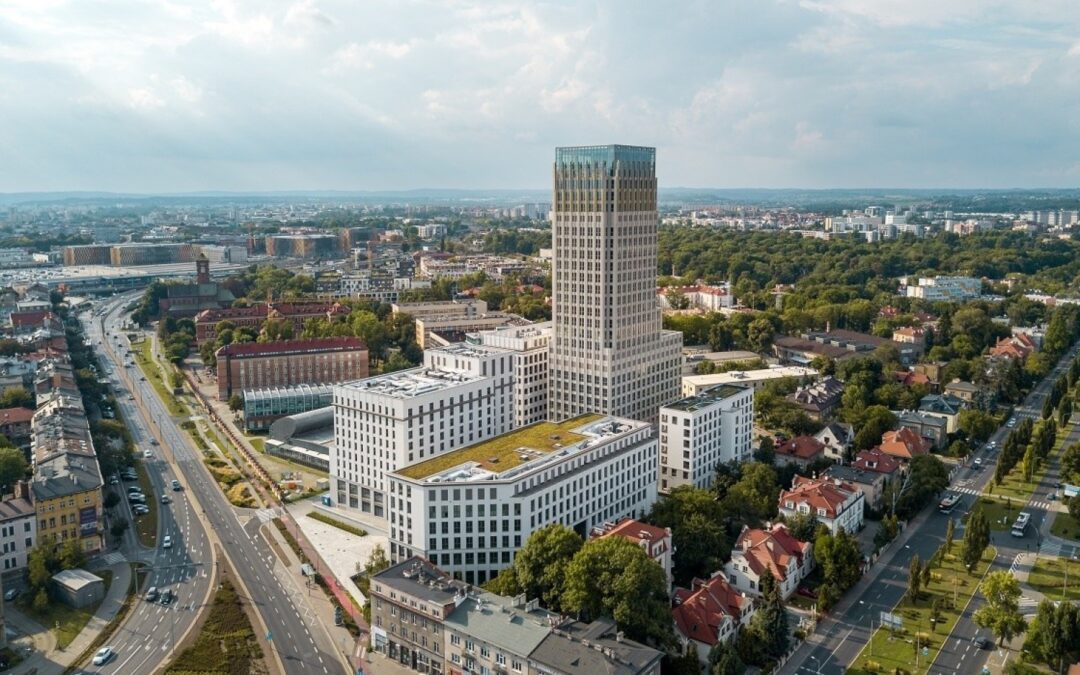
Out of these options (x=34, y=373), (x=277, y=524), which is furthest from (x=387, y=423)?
(x=34, y=373)

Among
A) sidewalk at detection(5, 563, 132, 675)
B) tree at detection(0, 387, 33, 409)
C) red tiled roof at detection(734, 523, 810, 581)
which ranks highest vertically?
tree at detection(0, 387, 33, 409)

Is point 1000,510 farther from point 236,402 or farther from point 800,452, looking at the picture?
point 236,402

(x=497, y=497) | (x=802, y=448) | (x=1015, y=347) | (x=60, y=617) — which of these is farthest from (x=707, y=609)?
(x=1015, y=347)

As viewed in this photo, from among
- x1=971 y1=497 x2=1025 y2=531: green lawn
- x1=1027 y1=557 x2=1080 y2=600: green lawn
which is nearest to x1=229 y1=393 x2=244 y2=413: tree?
x1=971 y1=497 x2=1025 y2=531: green lawn

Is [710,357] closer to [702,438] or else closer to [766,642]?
[702,438]

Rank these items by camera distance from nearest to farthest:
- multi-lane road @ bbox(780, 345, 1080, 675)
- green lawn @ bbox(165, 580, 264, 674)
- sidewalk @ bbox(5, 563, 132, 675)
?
green lawn @ bbox(165, 580, 264, 674) < multi-lane road @ bbox(780, 345, 1080, 675) < sidewalk @ bbox(5, 563, 132, 675)

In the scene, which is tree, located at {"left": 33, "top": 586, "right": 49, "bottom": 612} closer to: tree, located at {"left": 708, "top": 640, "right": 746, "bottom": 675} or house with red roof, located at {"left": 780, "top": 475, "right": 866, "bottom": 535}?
tree, located at {"left": 708, "top": 640, "right": 746, "bottom": 675}

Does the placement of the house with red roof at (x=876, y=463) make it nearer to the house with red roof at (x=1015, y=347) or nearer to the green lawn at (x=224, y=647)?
the green lawn at (x=224, y=647)
